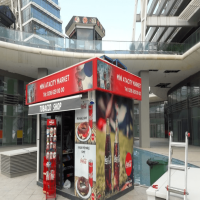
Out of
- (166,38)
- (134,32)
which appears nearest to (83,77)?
(166,38)

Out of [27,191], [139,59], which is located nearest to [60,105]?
[27,191]

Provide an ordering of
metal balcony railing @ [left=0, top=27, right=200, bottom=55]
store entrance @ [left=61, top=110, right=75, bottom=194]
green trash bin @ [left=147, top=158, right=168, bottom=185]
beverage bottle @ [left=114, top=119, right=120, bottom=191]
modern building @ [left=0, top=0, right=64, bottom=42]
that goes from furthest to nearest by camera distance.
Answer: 1. modern building @ [left=0, top=0, right=64, bottom=42]
2. metal balcony railing @ [left=0, top=27, right=200, bottom=55]
3. store entrance @ [left=61, top=110, right=75, bottom=194]
4. beverage bottle @ [left=114, top=119, right=120, bottom=191]
5. green trash bin @ [left=147, top=158, right=168, bottom=185]

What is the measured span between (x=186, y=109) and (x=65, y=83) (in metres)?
20.2

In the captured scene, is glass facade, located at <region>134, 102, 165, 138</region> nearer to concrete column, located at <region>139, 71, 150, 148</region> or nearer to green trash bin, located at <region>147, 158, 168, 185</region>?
concrete column, located at <region>139, 71, 150, 148</region>

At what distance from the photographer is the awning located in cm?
462

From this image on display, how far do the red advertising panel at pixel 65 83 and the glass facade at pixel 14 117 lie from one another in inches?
611

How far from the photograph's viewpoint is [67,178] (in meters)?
6.09

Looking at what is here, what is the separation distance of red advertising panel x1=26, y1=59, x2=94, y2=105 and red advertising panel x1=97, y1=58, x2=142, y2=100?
0.76 feet

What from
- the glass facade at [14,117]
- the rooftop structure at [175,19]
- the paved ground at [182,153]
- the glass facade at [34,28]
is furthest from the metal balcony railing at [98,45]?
the glass facade at [34,28]

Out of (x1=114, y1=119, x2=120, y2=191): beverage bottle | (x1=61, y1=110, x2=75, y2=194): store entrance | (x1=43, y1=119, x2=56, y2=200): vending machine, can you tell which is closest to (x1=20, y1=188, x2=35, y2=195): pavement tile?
(x1=43, y1=119, x2=56, y2=200): vending machine

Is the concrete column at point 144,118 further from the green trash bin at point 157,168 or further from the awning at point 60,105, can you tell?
the awning at point 60,105

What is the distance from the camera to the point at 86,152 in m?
4.68

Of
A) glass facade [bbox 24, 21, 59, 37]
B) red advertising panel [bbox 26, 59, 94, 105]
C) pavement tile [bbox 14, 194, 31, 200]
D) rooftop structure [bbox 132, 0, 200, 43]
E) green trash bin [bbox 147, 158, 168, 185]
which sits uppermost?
glass facade [bbox 24, 21, 59, 37]

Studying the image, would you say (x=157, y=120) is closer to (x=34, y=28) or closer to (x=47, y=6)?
(x=34, y=28)
